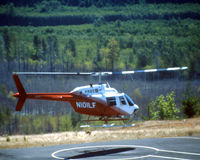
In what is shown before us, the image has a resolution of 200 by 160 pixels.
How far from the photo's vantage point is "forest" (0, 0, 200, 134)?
4675cm

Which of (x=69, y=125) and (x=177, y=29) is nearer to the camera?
(x=69, y=125)

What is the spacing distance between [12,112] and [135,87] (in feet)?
60.8

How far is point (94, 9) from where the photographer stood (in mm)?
93000

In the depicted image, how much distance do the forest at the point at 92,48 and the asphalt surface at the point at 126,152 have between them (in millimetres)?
21964

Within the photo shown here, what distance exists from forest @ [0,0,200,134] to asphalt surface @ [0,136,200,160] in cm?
2196

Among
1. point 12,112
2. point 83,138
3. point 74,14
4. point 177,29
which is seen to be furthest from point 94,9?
point 83,138

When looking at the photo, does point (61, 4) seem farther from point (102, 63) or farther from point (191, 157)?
point (191, 157)

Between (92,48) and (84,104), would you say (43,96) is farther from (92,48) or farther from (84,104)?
(92,48)

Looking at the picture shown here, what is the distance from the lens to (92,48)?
2879 inches

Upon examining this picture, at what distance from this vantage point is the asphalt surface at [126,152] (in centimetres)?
1625

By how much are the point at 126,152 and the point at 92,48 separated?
185 ft

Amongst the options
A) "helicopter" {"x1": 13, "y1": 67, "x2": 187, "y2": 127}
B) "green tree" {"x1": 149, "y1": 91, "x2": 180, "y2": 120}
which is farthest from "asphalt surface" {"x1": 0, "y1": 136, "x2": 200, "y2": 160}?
"green tree" {"x1": 149, "y1": 91, "x2": 180, "y2": 120}

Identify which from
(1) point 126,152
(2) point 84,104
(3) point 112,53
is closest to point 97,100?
(2) point 84,104

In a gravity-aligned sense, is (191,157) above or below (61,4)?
below
